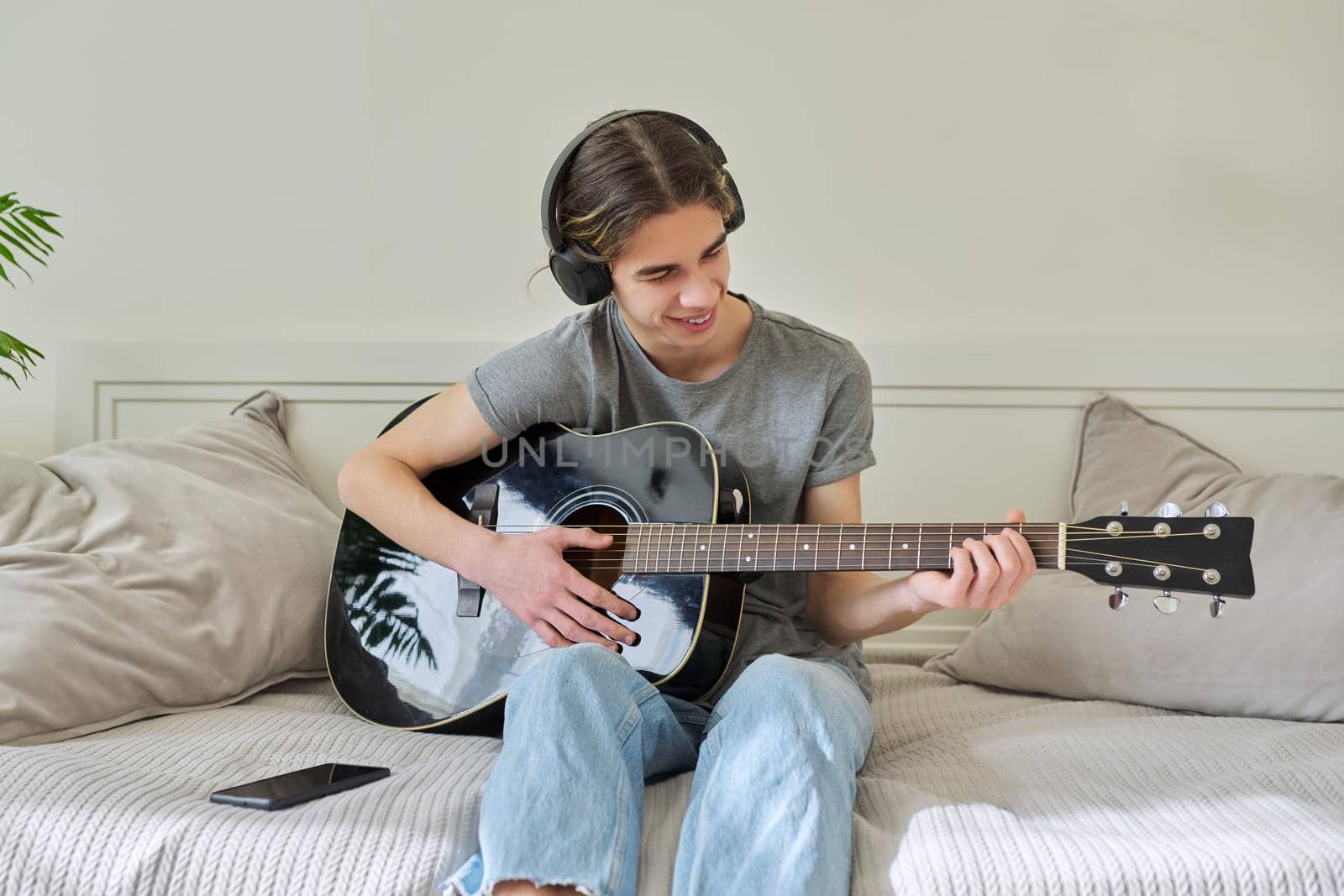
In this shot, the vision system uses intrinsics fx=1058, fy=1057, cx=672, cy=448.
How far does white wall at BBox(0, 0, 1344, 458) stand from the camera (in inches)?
67.5

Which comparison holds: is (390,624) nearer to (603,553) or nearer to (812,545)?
(603,553)

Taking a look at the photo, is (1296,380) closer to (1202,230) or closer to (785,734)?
(1202,230)

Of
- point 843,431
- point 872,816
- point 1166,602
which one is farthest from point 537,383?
point 1166,602

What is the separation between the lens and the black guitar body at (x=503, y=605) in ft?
3.90

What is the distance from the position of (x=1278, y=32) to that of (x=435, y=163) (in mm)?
1405

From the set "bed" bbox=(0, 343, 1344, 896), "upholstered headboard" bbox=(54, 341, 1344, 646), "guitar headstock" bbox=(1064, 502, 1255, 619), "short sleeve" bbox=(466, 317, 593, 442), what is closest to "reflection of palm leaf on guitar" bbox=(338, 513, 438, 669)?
"bed" bbox=(0, 343, 1344, 896)

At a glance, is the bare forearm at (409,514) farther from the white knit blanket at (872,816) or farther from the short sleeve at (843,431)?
the short sleeve at (843,431)

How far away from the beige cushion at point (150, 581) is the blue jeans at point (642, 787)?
538 millimetres

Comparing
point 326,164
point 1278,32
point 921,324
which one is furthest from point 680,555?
point 1278,32

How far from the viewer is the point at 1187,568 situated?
994 mm

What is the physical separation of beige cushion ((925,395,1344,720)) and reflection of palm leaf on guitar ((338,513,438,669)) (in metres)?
0.79

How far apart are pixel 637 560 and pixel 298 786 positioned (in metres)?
0.42

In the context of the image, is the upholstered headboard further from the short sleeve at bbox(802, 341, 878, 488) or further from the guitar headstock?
the guitar headstock

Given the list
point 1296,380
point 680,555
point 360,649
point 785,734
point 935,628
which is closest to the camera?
point 785,734
